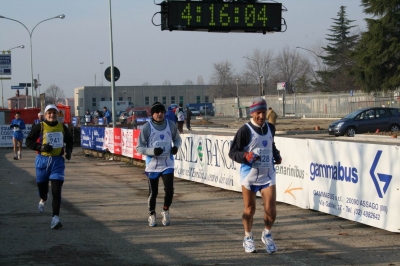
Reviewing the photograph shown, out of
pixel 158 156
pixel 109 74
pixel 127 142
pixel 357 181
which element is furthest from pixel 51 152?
pixel 109 74

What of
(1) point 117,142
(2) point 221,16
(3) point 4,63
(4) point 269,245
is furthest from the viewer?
(3) point 4,63

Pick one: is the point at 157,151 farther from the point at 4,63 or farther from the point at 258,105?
the point at 4,63

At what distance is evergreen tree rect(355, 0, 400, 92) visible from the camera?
3600 centimetres

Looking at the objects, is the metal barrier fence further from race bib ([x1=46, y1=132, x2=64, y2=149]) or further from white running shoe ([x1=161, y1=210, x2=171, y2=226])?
race bib ([x1=46, y1=132, x2=64, y2=149])

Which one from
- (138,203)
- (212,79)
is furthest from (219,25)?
(212,79)

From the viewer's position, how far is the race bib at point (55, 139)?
8906 mm

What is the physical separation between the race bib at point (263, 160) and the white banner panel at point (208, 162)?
17.2ft

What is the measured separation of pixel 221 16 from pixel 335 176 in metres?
9.29

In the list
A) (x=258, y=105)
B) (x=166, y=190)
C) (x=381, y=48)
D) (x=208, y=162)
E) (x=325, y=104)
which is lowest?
(x=208, y=162)

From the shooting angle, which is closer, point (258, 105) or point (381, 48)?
point (258, 105)

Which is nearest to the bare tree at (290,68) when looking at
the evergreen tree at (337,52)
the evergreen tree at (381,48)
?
the evergreen tree at (337,52)

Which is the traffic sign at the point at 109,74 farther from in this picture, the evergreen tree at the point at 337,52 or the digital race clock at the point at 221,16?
the evergreen tree at the point at 337,52

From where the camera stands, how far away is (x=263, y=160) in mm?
7031

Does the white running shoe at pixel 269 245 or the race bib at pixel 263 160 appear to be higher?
the race bib at pixel 263 160
